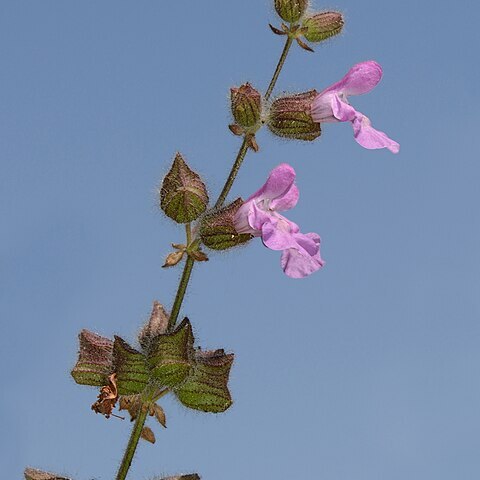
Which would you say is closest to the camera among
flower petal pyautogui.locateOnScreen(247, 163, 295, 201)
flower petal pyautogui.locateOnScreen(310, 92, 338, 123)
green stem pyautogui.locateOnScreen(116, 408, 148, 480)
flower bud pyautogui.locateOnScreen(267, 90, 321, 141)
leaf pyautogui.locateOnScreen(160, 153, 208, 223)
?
green stem pyautogui.locateOnScreen(116, 408, 148, 480)

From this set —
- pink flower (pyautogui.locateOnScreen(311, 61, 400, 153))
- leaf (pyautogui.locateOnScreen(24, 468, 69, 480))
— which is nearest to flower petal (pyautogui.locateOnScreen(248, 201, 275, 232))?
pink flower (pyautogui.locateOnScreen(311, 61, 400, 153))

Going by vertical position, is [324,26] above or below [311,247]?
above

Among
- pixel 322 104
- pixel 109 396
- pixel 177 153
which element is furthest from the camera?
pixel 322 104

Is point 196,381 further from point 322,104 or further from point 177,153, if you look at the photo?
point 322,104

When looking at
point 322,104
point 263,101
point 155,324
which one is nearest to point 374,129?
point 322,104

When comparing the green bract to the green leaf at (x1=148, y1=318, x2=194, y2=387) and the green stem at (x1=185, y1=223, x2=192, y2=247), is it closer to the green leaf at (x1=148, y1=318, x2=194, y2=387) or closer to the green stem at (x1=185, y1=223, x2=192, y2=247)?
the green leaf at (x1=148, y1=318, x2=194, y2=387)

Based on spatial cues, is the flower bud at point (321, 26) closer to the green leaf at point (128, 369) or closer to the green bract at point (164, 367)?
the green bract at point (164, 367)
